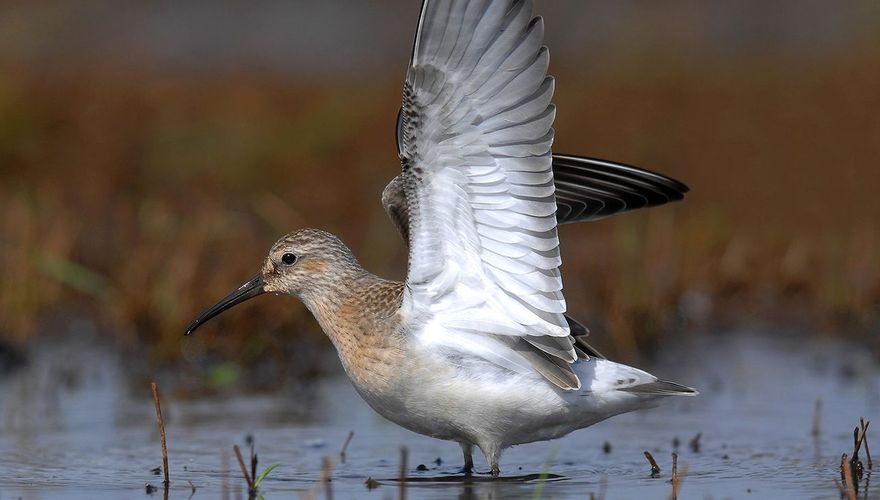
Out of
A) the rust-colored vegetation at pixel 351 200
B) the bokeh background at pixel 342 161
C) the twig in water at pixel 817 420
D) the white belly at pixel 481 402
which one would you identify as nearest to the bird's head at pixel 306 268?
the white belly at pixel 481 402

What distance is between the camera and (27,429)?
23.8ft

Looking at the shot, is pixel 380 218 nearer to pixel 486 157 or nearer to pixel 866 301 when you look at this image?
pixel 866 301

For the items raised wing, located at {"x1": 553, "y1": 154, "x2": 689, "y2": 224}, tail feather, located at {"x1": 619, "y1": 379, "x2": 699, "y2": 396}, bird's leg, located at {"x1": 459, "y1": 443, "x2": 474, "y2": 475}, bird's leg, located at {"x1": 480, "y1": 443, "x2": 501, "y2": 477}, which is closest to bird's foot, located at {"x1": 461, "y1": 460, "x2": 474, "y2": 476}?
bird's leg, located at {"x1": 459, "y1": 443, "x2": 474, "y2": 475}

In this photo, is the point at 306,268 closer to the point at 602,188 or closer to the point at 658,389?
the point at 602,188

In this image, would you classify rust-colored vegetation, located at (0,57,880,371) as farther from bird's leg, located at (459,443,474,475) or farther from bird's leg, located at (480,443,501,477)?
bird's leg, located at (480,443,501,477)

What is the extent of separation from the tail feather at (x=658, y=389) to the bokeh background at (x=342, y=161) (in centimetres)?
266

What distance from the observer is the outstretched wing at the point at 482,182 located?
5.45 meters

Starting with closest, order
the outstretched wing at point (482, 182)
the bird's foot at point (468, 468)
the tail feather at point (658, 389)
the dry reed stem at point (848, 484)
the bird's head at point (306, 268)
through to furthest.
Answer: the dry reed stem at point (848, 484) → the outstretched wing at point (482, 182) → the tail feather at point (658, 389) → the bird's foot at point (468, 468) → the bird's head at point (306, 268)

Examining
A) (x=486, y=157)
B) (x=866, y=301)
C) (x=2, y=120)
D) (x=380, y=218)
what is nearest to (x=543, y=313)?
(x=486, y=157)

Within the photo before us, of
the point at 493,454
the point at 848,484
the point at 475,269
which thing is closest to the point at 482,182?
the point at 475,269

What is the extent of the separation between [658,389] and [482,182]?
1326mm

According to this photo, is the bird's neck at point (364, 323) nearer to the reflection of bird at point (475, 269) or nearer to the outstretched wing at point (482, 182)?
the reflection of bird at point (475, 269)

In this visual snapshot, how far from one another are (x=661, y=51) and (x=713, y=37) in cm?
222

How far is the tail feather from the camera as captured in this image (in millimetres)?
6254
